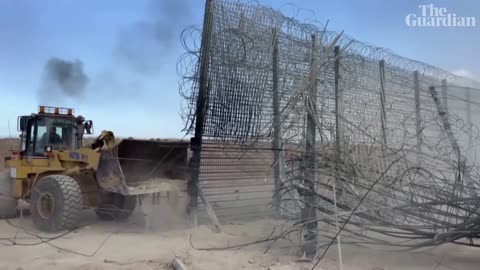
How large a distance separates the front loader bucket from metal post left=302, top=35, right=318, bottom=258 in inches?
125

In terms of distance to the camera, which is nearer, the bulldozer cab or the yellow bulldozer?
the yellow bulldozer

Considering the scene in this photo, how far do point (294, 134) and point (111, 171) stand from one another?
3.51m

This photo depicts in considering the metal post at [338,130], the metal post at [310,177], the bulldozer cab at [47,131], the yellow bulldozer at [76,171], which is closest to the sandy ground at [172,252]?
the metal post at [310,177]

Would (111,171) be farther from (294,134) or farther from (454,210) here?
(454,210)

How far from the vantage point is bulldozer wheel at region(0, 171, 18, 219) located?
10570 millimetres

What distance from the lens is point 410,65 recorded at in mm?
9938

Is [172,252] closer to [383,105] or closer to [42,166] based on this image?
[383,105]

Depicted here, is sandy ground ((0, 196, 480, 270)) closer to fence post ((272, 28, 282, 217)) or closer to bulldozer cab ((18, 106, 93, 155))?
fence post ((272, 28, 282, 217))

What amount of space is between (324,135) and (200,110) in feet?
9.16

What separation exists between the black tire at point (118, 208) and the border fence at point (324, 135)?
217 cm

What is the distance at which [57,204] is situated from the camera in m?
8.68

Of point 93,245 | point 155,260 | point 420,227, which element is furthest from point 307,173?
point 93,245

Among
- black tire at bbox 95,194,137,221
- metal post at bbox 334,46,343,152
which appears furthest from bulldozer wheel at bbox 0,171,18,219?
metal post at bbox 334,46,343,152

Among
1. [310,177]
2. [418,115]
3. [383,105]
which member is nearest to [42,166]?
[310,177]
